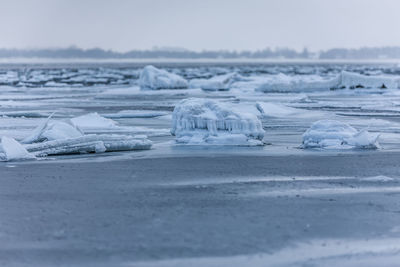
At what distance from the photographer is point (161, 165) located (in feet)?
30.2

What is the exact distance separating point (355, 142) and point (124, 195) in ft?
16.4

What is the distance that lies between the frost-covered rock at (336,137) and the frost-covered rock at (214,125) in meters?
0.88

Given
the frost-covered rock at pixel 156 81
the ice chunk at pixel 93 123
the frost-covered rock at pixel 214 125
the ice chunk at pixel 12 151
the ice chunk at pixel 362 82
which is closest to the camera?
the ice chunk at pixel 12 151

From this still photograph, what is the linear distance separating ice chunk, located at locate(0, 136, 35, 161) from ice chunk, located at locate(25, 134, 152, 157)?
0.94 feet

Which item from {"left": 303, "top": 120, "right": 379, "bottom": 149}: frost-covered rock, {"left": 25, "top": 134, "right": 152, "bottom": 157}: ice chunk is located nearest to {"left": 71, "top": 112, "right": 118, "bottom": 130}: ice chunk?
{"left": 25, "top": 134, "right": 152, "bottom": 157}: ice chunk

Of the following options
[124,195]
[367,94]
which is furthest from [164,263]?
[367,94]

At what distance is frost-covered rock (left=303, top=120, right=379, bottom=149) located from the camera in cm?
1081

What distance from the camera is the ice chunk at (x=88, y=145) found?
10203mm

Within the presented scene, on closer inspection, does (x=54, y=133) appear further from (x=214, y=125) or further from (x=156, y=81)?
(x=156, y=81)

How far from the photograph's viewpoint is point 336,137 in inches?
438

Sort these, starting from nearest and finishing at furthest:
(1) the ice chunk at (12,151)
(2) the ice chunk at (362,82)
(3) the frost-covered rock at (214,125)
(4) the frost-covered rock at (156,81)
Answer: (1) the ice chunk at (12,151) < (3) the frost-covered rock at (214,125) < (2) the ice chunk at (362,82) < (4) the frost-covered rock at (156,81)

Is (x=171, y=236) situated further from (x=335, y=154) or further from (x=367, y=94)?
(x=367, y=94)

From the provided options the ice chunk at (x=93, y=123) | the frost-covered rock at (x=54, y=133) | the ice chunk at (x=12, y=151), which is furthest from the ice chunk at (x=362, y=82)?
the ice chunk at (x=12, y=151)

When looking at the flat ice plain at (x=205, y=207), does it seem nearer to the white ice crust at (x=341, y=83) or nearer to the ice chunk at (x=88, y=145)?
the ice chunk at (x=88, y=145)
